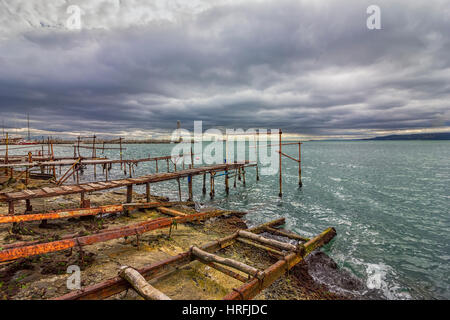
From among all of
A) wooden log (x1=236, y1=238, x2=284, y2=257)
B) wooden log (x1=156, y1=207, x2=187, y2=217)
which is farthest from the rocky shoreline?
wooden log (x1=156, y1=207, x2=187, y2=217)

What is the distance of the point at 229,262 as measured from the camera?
5.33 m

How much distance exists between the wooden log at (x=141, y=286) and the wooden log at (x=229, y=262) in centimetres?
187

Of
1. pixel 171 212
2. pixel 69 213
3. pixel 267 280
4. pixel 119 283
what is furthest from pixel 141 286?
pixel 171 212

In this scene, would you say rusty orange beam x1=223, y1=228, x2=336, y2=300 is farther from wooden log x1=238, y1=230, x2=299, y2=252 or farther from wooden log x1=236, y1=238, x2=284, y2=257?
wooden log x1=236, y1=238, x2=284, y2=257

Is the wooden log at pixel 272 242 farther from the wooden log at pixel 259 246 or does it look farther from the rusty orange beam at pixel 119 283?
the rusty orange beam at pixel 119 283

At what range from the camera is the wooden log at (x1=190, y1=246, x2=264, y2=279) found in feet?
16.2

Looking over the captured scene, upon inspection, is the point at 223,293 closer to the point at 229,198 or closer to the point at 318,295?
the point at 318,295

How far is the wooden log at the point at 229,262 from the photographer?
493cm

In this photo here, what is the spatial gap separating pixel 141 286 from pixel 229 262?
2.18 meters

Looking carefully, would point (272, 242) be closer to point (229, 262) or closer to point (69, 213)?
point (229, 262)

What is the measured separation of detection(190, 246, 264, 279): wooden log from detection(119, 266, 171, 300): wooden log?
6.15ft

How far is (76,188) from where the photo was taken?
1038cm
